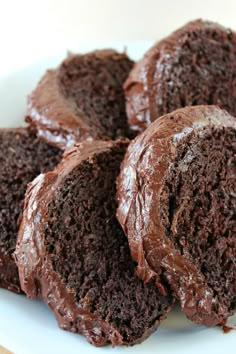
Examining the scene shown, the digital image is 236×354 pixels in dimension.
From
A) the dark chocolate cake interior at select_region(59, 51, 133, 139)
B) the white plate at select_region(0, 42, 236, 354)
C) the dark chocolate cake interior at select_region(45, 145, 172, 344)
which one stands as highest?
the dark chocolate cake interior at select_region(59, 51, 133, 139)

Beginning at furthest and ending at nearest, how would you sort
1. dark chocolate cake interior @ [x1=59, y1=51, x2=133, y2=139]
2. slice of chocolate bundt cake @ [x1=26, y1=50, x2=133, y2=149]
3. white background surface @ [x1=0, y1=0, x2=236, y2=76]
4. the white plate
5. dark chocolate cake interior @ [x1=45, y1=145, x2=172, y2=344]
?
white background surface @ [x1=0, y1=0, x2=236, y2=76]
dark chocolate cake interior @ [x1=59, y1=51, x2=133, y2=139]
slice of chocolate bundt cake @ [x1=26, y1=50, x2=133, y2=149]
dark chocolate cake interior @ [x1=45, y1=145, x2=172, y2=344]
the white plate

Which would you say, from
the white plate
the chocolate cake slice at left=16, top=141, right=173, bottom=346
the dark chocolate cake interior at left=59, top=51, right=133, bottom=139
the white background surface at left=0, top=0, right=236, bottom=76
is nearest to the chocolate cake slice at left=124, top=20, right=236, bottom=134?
the dark chocolate cake interior at left=59, top=51, right=133, bottom=139

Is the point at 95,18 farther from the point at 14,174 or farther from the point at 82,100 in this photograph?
the point at 14,174

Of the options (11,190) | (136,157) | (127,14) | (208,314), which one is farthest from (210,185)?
(127,14)

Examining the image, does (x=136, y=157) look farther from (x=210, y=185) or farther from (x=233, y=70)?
(x=233, y=70)

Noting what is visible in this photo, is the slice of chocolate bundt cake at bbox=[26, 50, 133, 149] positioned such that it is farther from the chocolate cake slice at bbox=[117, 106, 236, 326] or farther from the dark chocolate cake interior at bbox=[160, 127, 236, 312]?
the dark chocolate cake interior at bbox=[160, 127, 236, 312]

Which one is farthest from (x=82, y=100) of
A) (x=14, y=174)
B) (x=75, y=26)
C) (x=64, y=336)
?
(x=75, y=26)

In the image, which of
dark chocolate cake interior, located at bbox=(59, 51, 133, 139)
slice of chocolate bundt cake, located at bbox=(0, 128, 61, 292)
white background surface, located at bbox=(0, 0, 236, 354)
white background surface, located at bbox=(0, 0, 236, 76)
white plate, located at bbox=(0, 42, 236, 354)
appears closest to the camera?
white plate, located at bbox=(0, 42, 236, 354)

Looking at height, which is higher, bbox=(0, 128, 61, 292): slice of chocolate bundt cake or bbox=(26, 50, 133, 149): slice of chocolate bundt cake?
bbox=(26, 50, 133, 149): slice of chocolate bundt cake
